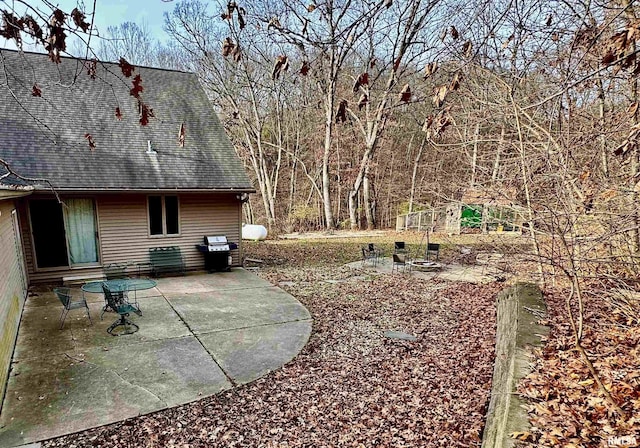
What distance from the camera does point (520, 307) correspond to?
5754 mm

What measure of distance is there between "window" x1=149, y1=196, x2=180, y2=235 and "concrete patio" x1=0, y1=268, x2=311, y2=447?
2500 millimetres

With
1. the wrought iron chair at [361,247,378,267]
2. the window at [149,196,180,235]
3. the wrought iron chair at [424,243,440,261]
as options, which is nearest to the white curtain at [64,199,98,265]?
the window at [149,196,180,235]

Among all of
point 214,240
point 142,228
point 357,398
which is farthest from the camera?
point 214,240

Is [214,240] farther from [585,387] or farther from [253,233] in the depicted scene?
[585,387]

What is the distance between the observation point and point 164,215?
10.6 metres

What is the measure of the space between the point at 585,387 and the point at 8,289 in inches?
308

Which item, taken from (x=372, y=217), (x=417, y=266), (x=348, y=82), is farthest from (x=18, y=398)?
(x=372, y=217)

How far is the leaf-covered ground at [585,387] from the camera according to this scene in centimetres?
286

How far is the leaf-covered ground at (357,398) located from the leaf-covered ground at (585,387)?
810 millimetres

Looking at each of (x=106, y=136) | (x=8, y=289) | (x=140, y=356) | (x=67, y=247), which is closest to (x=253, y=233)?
(x=106, y=136)

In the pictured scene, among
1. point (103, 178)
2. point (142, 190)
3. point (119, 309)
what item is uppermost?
point (103, 178)

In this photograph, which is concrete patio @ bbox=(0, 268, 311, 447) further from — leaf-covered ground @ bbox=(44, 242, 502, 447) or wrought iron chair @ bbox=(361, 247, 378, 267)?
wrought iron chair @ bbox=(361, 247, 378, 267)

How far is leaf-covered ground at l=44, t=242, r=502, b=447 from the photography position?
3906 millimetres

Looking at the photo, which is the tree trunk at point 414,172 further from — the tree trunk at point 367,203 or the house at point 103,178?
the house at point 103,178
